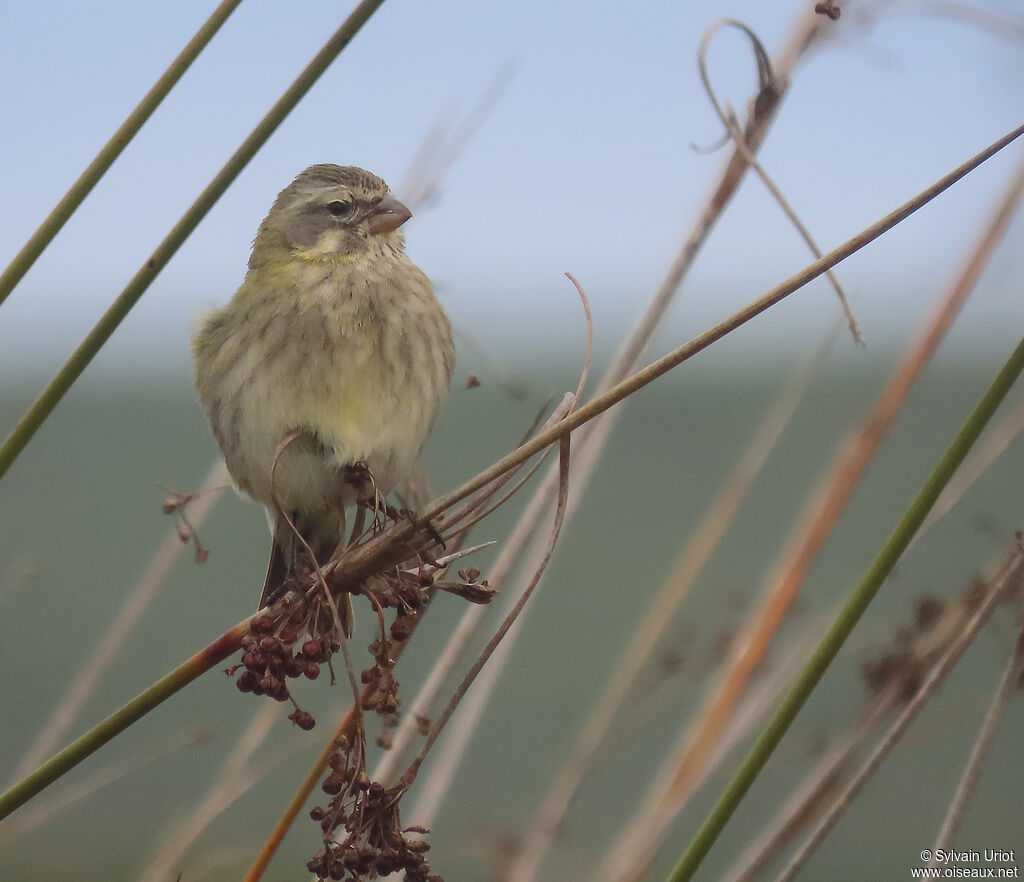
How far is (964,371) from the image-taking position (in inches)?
122

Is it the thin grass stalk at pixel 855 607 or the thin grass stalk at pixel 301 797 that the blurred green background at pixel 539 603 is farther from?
the thin grass stalk at pixel 855 607

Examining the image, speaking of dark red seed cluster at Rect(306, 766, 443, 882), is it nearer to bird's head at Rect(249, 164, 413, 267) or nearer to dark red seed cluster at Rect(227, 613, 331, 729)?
dark red seed cluster at Rect(227, 613, 331, 729)

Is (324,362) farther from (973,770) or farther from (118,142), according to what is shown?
(973,770)

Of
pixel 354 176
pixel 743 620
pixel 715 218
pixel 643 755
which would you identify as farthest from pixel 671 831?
pixel 643 755

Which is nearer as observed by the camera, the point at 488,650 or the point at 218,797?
the point at 488,650

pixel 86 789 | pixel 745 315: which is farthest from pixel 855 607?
pixel 86 789

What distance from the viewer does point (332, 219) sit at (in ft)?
8.81

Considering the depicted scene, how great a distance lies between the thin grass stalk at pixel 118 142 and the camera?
4.36 feet

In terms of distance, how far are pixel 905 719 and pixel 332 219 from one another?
163 cm

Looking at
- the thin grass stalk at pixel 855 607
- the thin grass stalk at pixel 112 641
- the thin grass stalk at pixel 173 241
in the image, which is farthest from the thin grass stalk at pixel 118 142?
the thin grass stalk at pixel 855 607

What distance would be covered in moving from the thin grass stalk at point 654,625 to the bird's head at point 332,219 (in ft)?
2.80

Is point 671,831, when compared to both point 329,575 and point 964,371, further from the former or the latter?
point 964,371

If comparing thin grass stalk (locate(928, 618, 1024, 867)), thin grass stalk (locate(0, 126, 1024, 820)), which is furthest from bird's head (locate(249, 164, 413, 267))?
thin grass stalk (locate(928, 618, 1024, 867))

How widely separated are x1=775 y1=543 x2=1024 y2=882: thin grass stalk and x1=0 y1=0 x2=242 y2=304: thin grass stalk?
1.12 metres
